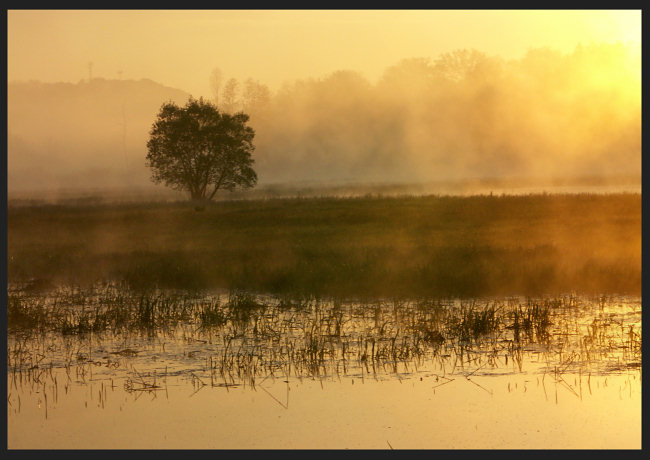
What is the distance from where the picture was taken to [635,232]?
3194 centimetres

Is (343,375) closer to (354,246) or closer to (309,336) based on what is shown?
(309,336)

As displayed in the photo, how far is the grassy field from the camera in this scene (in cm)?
2317

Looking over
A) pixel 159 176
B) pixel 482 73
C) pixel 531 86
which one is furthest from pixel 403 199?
pixel 482 73

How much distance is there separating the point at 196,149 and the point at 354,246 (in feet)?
131

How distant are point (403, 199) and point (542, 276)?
2602cm

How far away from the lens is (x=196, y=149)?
68.3 m

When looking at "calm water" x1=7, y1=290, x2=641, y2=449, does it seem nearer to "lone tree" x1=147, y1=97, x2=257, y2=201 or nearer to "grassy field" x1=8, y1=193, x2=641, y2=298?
"grassy field" x1=8, y1=193, x2=641, y2=298

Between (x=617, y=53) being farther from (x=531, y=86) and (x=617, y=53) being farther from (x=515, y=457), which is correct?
(x=515, y=457)

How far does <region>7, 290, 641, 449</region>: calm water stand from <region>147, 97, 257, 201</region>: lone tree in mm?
Answer: 48821

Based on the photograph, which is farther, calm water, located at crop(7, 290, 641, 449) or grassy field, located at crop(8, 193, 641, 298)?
grassy field, located at crop(8, 193, 641, 298)

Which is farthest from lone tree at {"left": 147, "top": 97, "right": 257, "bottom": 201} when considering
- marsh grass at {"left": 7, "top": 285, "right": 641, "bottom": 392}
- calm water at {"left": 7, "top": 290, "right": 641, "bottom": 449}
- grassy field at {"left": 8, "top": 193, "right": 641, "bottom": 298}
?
calm water at {"left": 7, "top": 290, "right": 641, "bottom": 449}

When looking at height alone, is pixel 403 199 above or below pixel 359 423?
above

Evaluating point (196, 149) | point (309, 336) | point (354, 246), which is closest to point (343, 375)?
point (309, 336)

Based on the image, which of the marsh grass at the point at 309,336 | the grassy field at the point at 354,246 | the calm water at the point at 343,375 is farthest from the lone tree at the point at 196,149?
the calm water at the point at 343,375
